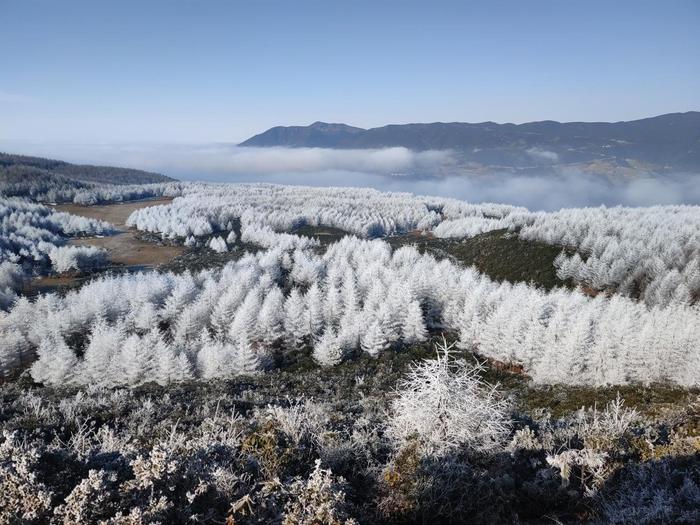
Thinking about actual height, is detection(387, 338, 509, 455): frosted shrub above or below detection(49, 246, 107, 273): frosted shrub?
above

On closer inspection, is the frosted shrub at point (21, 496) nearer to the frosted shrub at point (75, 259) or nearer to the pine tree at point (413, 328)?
the pine tree at point (413, 328)

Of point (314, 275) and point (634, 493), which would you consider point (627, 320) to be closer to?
point (634, 493)

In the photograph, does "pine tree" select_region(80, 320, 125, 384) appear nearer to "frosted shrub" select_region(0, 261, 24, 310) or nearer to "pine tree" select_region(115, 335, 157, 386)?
"pine tree" select_region(115, 335, 157, 386)

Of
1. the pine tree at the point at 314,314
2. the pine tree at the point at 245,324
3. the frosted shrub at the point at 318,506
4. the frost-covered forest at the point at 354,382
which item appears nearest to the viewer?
the frosted shrub at the point at 318,506

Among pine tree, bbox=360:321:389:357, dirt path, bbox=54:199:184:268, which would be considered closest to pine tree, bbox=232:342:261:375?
pine tree, bbox=360:321:389:357

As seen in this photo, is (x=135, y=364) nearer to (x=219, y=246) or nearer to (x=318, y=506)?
(x=318, y=506)

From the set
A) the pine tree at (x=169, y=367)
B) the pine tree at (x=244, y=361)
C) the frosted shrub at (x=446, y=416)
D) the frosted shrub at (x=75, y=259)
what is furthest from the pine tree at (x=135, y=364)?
the frosted shrub at (x=75, y=259)

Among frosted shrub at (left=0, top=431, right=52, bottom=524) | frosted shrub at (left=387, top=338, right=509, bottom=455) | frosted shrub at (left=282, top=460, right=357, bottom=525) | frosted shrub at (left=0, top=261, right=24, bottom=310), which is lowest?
frosted shrub at (left=0, top=261, right=24, bottom=310)

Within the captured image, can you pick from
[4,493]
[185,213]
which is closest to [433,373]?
[4,493]

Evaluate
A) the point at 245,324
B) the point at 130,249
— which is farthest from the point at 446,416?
the point at 130,249

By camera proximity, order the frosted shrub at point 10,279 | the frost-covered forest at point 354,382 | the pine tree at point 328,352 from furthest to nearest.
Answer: the frosted shrub at point 10,279 → the pine tree at point 328,352 → the frost-covered forest at point 354,382
